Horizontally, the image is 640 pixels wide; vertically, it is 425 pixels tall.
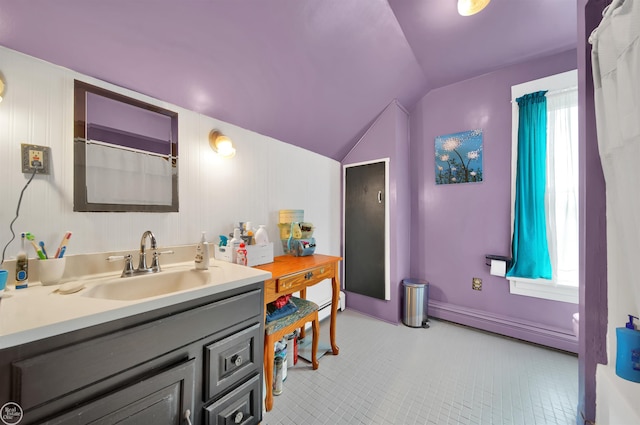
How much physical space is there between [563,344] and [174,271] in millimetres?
2976

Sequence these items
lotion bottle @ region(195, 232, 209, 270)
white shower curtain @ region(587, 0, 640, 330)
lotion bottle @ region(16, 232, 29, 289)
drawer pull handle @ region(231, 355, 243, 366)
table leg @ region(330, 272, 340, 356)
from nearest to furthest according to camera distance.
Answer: white shower curtain @ region(587, 0, 640, 330)
lotion bottle @ region(16, 232, 29, 289)
drawer pull handle @ region(231, 355, 243, 366)
lotion bottle @ region(195, 232, 209, 270)
table leg @ region(330, 272, 340, 356)

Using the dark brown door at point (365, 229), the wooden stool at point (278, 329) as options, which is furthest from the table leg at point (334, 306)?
the dark brown door at point (365, 229)

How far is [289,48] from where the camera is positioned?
4.76 ft

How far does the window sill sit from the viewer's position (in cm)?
193

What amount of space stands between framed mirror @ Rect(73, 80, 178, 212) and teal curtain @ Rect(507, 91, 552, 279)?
2.74m

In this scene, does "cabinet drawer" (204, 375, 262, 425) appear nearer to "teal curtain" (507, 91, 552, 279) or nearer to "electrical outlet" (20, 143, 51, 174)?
"electrical outlet" (20, 143, 51, 174)

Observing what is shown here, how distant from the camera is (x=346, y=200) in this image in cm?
281

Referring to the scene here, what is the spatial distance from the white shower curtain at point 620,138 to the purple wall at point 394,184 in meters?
1.55

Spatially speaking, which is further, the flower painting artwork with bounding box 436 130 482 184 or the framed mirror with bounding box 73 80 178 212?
the flower painting artwork with bounding box 436 130 482 184

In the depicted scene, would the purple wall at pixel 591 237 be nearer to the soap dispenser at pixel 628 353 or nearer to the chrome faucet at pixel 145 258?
the soap dispenser at pixel 628 353

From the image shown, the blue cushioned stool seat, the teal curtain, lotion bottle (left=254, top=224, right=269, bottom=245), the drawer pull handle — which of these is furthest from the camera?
the teal curtain

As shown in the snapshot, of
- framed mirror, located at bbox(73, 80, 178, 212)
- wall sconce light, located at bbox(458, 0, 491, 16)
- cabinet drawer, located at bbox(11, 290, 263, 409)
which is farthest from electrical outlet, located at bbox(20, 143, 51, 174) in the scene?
wall sconce light, located at bbox(458, 0, 491, 16)

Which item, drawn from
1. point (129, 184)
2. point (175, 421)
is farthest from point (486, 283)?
point (129, 184)

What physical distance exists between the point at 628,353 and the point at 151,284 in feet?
6.49
